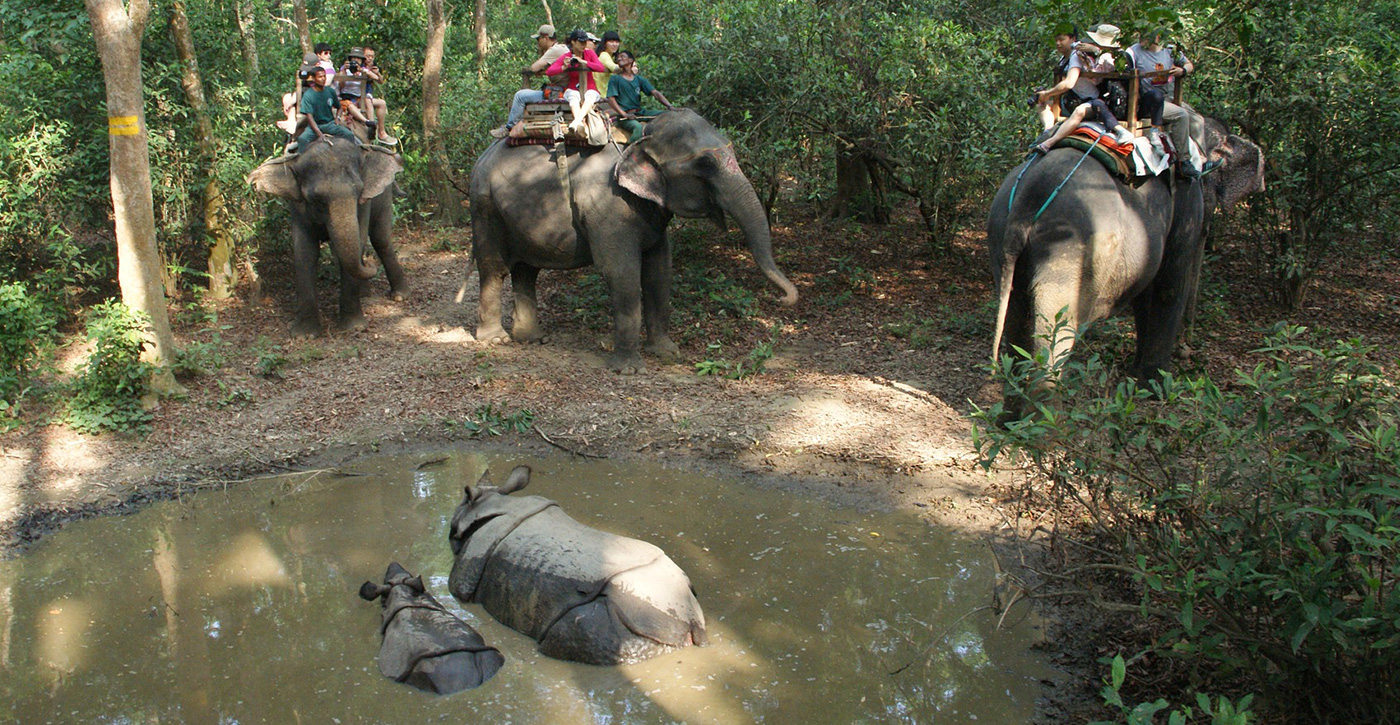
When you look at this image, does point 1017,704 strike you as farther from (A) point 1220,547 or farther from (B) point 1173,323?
(B) point 1173,323

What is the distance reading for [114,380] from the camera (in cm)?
764

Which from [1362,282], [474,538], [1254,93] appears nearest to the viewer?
[474,538]

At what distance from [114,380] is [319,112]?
3564 millimetres

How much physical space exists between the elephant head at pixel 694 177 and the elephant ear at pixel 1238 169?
11.4ft

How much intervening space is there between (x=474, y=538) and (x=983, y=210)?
8366 millimetres

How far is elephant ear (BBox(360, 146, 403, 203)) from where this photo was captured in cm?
995

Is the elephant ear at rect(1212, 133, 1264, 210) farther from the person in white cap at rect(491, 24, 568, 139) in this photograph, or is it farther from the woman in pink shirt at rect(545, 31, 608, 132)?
the person in white cap at rect(491, 24, 568, 139)

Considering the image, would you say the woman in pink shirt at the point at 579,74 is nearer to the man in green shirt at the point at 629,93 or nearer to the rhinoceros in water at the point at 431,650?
the man in green shirt at the point at 629,93

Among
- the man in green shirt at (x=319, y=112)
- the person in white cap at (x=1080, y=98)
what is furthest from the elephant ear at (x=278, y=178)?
the person in white cap at (x=1080, y=98)

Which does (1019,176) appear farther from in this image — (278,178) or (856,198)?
(278,178)

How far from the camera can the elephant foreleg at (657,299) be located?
9031 millimetres

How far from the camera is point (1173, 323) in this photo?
767cm

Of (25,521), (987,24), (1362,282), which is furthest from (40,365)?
(1362,282)


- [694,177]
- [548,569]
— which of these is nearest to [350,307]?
[694,177]
